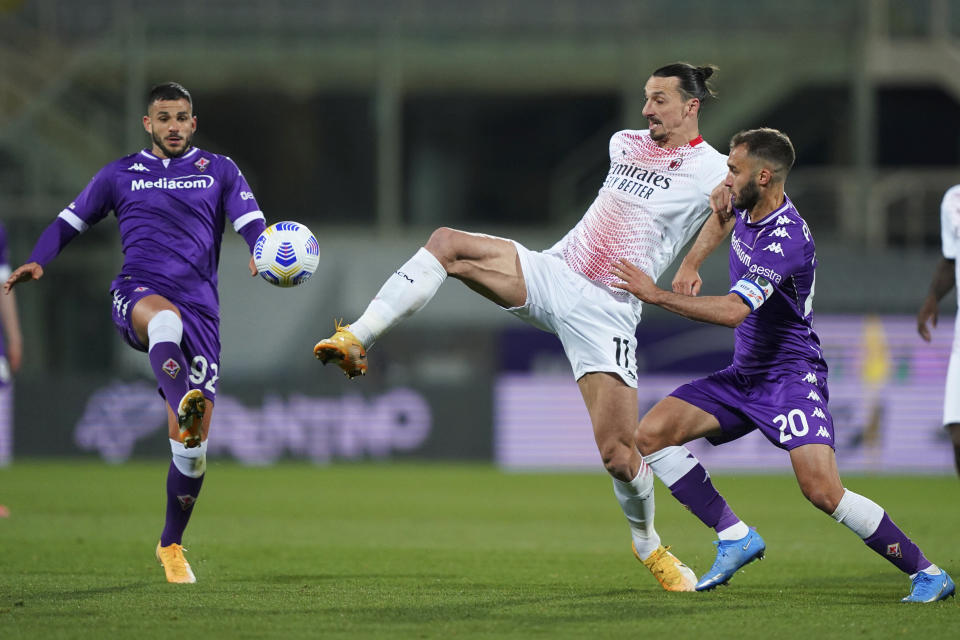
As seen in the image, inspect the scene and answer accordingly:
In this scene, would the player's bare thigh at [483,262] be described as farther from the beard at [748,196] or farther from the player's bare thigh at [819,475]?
the player's bare thigh at [819,475]

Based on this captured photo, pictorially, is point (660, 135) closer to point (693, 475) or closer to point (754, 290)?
point (754, 290)

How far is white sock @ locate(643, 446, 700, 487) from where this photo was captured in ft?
21.3

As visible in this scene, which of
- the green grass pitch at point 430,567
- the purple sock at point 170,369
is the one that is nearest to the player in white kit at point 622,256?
the green grass pitch at point 430,567

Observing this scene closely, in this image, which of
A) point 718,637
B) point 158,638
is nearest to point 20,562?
point 158,638

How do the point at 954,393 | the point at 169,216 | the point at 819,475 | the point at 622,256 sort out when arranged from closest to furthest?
the point at 819,475, the point at 622,256, the point at 169,216, the point at 954,393

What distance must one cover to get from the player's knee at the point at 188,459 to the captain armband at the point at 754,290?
2.81 m

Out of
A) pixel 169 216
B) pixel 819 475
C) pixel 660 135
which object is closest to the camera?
pixel 819 475

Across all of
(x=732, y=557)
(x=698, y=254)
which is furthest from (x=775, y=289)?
(x=732, y=557)

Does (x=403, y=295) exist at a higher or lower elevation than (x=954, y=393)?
higher

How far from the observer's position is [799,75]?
22859 mm

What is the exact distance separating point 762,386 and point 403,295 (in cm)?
176

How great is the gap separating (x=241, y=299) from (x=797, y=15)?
34.8 ft

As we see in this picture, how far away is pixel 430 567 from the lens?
24.9 feet

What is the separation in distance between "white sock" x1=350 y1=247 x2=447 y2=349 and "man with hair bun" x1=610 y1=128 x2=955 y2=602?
824 millimetres
